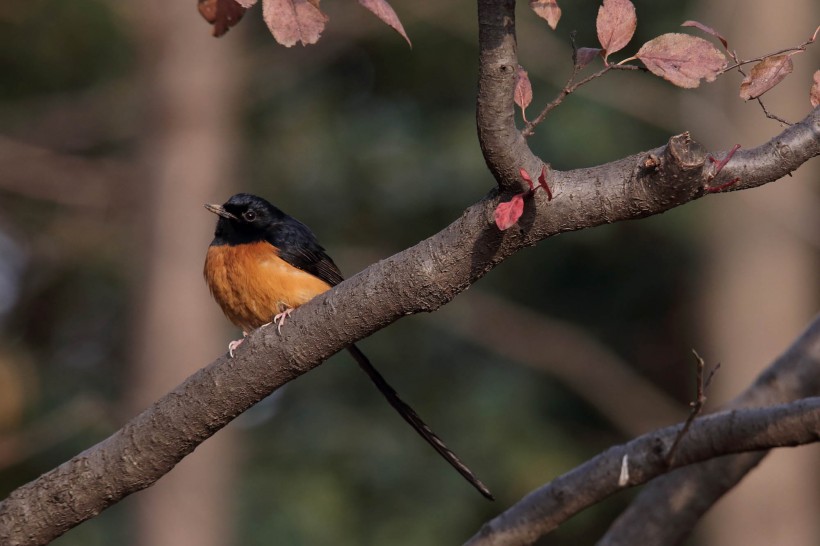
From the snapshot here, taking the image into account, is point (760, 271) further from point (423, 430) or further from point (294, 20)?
point (294, 20)

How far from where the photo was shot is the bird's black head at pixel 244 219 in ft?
20.0

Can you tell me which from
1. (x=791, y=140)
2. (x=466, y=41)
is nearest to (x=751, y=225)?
(x=466, y=41)

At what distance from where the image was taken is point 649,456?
397 centimetres

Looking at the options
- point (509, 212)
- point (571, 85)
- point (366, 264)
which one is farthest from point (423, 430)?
point (366, 264)

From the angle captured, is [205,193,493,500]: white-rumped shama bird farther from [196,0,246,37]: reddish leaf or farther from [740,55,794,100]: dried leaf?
[740,55,794,100]: dried leaf

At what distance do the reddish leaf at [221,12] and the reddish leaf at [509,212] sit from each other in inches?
45.2

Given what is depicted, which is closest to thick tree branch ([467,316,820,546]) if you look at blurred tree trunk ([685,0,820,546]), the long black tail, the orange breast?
the long black tail

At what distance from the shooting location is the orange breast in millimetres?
5617

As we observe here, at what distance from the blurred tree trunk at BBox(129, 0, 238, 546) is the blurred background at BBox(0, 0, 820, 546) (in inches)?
1.1

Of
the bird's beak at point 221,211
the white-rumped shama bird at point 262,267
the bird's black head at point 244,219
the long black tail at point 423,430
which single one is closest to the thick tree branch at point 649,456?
the long black tail at point 423,430

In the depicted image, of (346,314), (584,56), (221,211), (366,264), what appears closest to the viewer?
(584,56)

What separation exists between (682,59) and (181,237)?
847cm

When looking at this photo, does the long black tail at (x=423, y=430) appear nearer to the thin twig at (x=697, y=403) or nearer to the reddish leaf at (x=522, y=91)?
the thin twig at (x=697, y=403)

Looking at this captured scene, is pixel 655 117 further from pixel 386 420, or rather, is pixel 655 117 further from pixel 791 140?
pixel 791 140
